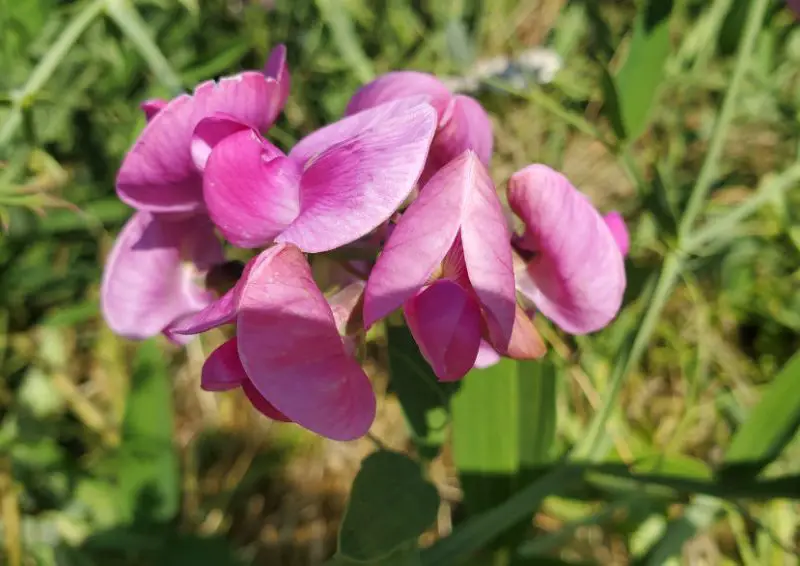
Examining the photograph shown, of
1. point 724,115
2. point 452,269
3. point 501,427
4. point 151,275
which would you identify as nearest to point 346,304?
point 452,269

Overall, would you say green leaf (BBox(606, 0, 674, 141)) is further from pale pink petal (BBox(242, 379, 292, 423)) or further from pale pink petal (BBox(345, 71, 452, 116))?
pale pink petal (BBox(242, 379, 292, 423))

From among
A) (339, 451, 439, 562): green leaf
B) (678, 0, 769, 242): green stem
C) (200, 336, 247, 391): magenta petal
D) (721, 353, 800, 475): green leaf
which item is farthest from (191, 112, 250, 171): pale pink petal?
(721, 353, 800, 475): green leaf

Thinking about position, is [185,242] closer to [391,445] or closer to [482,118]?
[482,118]

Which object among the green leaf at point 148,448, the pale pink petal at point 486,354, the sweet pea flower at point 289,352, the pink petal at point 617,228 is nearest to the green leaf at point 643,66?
the pink petal at point 617,228

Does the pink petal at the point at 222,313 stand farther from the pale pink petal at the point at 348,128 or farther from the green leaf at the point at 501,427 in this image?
the green leaf at the point at 501,427

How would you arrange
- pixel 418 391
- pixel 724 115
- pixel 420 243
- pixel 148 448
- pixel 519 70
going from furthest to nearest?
1. pixel 519 70
2. pixel 148 448
3. pixel 724 115
4. pixel 418 391
5. pixel 420 243

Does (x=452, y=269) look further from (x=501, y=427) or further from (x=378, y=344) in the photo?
(x=378, y=344)
